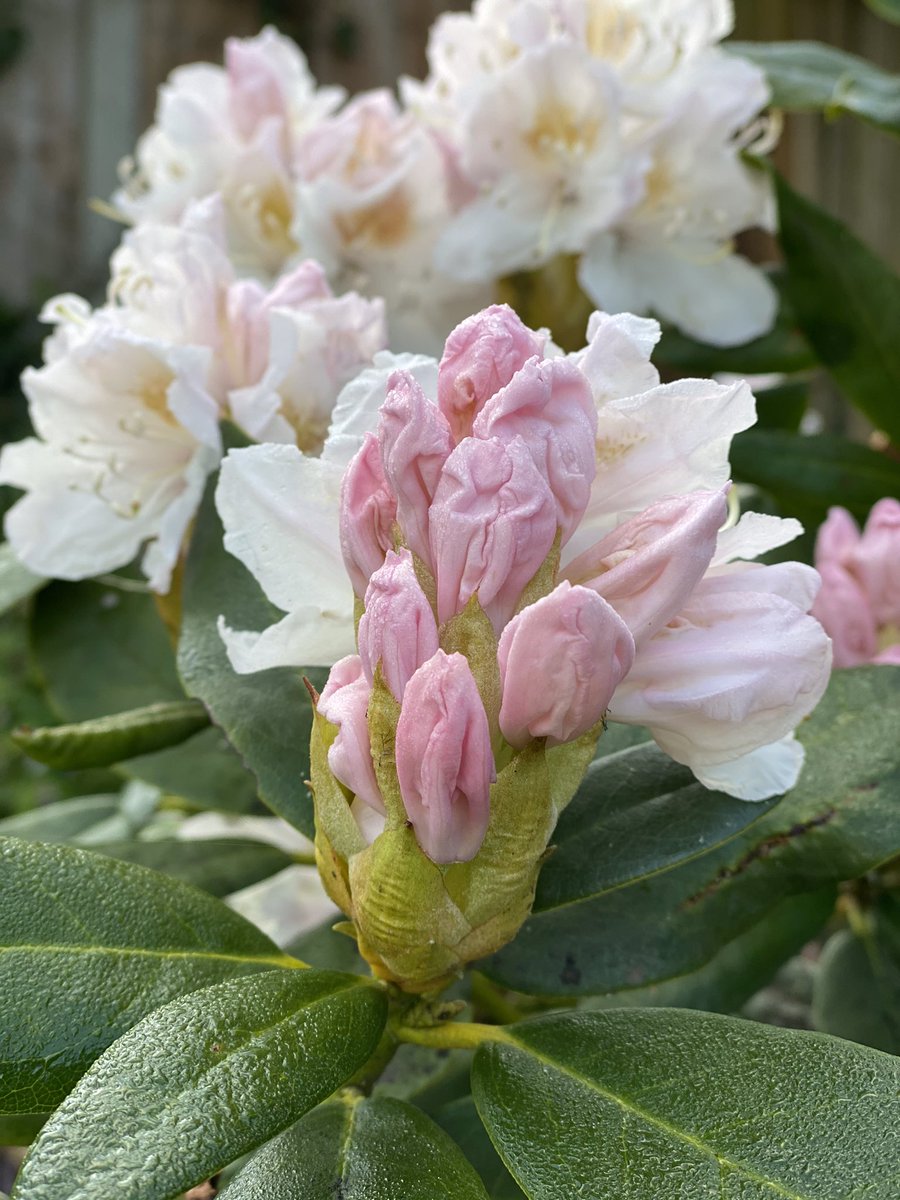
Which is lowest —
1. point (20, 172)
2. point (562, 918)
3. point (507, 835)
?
point (20, 172)

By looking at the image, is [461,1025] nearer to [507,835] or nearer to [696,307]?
[507,835]

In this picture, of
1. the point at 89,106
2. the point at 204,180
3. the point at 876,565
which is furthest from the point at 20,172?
the point at 876,565

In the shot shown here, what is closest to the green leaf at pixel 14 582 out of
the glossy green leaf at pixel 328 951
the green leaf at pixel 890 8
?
the glossy green leaf at pixel 328 951

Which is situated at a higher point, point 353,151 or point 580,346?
point 353,151

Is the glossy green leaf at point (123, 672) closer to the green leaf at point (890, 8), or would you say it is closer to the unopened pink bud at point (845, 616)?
the unopened pink bud at point (845, 616)

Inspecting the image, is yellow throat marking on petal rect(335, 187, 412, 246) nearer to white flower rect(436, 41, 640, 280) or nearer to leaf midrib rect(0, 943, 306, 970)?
white flower rect(436, 41, 640, 280)

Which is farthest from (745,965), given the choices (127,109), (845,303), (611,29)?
(127,109)
